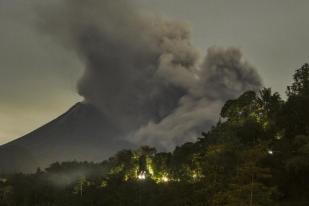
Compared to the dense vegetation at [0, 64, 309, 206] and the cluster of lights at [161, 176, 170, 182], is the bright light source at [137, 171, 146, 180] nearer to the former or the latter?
the dense vegetation at [0, 64, 309, 206]

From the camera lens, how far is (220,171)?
34.2m

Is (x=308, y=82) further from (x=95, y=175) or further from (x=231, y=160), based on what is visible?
(x=95, y=175)

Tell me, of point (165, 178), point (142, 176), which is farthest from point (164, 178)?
point (142, 176)

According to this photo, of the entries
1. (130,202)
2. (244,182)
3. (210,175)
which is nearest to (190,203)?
(210,175)

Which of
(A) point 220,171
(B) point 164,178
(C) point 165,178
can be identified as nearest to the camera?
(A) point 220,171

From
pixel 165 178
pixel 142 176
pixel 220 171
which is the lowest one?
pixel 220 171

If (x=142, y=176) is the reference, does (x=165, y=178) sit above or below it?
below

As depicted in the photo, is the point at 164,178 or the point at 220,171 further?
the point at 164,178

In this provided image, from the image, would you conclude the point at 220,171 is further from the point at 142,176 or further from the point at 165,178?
the point at 142,176

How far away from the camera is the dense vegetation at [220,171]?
3225 centimetres

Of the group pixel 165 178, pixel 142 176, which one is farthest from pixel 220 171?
pixel 142 176

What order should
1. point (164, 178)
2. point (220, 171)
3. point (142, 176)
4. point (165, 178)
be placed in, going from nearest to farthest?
point (220, 171) < point (165, 178) < point (164, 178) < point (142, 176)

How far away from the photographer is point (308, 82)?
51.8 metres

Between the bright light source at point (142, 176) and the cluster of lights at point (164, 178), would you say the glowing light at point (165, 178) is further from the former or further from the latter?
the bright light source at point (142, 176)
